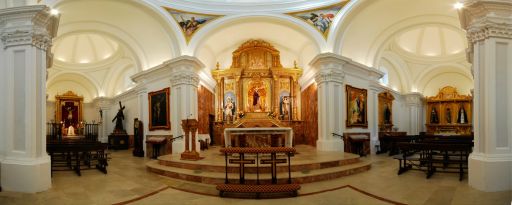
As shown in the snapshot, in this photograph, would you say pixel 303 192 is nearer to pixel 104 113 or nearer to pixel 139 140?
pixel 139 140

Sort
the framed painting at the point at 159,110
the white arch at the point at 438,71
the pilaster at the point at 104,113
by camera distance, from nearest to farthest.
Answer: the framed painting at the point at 159,110, the white arch at the point at 438,71, the pilaster at the point at 104,113

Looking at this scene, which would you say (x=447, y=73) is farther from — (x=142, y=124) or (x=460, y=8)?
(x=142, y=124)

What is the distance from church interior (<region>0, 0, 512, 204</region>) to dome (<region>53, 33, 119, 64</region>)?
0.10 m

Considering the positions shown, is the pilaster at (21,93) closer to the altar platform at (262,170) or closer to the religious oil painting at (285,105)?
the altar platform at (262,170)

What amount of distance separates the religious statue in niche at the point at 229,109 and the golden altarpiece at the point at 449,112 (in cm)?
1235

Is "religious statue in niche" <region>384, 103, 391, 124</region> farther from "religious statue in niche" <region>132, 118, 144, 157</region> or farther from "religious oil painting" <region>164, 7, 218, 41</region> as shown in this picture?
"religious statue in niche" <region>132, 118, 144, 157</region>

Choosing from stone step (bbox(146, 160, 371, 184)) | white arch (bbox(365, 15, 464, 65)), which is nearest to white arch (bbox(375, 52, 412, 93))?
white arch (bbox(365, 15, 464, 65))

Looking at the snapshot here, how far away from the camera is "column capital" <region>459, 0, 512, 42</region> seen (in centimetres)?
594

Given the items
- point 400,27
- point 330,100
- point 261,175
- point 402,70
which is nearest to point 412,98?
point 402,70

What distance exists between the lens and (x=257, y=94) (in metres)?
15.9

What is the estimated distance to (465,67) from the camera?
18500 millimetres

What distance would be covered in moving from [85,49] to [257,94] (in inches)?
443

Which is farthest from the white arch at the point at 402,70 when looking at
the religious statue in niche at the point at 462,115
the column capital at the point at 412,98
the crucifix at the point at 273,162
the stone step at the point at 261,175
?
the crucifix at the point at 273,162

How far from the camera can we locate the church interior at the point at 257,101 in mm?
6016
